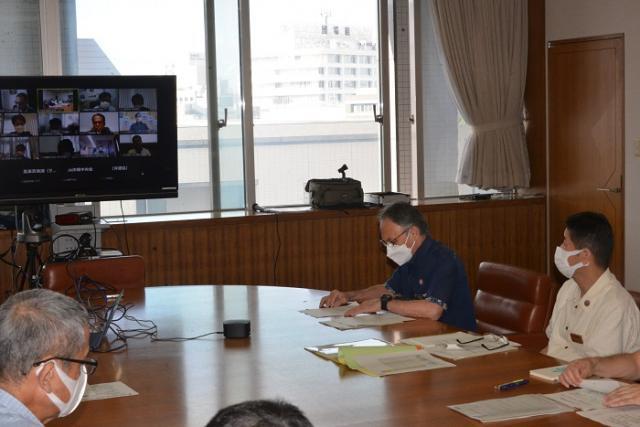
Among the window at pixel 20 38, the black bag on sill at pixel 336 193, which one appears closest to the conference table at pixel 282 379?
the black bag on sill at pixel 336 193

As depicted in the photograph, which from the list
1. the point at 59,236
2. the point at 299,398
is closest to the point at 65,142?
the point at 59,236

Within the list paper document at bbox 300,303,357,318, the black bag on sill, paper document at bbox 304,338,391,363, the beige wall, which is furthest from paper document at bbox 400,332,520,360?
the beige wall

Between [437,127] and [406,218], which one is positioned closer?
[406,218]

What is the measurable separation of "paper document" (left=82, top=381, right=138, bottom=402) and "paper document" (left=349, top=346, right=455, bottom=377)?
75cm

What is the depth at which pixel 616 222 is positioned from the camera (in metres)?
6.97

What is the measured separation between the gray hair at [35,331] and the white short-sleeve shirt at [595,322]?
2.19 metres

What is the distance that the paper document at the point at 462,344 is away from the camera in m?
3.39

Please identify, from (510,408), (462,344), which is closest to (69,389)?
(510,408)

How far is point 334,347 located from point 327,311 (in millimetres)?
702

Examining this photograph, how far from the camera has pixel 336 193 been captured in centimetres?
691

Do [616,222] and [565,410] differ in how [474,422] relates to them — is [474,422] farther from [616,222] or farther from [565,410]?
[616,222]

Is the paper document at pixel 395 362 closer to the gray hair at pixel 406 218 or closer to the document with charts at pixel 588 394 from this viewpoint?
the document with charts at pixel 588 394

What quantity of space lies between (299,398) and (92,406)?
0.62m

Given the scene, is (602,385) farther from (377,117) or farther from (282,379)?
(377,117)
